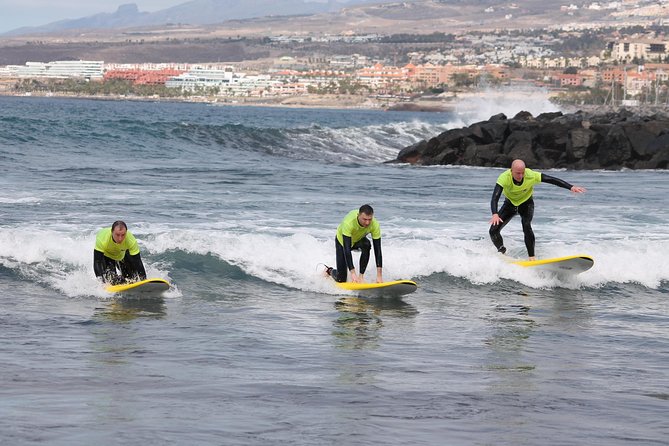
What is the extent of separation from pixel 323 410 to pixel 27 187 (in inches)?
800

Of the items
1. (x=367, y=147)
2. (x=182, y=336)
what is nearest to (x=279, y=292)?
(x=182, y=336)

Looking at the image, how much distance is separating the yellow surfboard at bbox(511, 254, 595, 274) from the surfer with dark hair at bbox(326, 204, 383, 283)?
269 centimetres

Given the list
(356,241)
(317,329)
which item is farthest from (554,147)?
(317,329)

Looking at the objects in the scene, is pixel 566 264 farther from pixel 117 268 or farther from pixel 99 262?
pixel 99 262

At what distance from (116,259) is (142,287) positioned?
536 millimetres

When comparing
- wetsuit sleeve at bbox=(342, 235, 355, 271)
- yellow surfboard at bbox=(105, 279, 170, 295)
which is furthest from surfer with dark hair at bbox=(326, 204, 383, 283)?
yellow surfboard at bbox=(105, 279, 170, 295)

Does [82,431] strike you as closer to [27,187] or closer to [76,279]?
[76,279]

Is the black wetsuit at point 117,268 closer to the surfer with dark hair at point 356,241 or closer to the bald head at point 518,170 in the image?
the surfer with dark hair at point 356,241

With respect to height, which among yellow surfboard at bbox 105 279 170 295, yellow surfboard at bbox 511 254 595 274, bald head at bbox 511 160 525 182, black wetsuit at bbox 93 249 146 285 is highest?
bald head at bbox 511 160 525 182

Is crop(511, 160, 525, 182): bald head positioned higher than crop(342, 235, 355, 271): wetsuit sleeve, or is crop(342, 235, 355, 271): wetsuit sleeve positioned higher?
crop(511, 160, 525, 182): bald head

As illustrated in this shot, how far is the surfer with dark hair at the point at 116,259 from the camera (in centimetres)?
1384

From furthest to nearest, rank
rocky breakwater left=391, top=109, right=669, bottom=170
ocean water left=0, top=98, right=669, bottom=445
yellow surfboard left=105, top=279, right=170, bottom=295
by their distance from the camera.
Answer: rocky breakwater left=391, top=109, right=669, bottom=170
yellow surfboard left=105, top=279, right=170, bottom=295
ocean water left=0, top=98, right=669, bottom=445

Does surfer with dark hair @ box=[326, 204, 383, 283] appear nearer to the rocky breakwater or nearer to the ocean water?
the ocean water

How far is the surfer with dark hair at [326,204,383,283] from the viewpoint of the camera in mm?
14039
